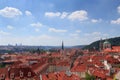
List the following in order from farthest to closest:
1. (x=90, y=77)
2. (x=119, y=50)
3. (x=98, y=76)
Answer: (x=119, y=50) < (x=98, y=76) < (x=90, y=77)

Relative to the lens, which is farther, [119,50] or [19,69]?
[119,50]

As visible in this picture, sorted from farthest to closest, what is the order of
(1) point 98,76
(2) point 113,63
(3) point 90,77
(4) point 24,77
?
1. (2) point 113,63
2. (1) point 98,76
3. (3) point 90,77
4. (4) point 24,77

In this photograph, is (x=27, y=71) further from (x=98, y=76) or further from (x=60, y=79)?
(x=98, y=76)

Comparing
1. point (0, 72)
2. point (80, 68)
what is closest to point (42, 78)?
point (0, 72)

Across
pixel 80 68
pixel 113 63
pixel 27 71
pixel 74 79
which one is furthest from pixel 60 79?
pixel 113 63

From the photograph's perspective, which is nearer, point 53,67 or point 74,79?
point 74,79

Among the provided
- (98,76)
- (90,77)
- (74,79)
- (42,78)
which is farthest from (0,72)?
(98,76)

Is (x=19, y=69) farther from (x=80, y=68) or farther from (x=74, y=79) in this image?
(x=80, y=68)

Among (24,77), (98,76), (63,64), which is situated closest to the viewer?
(24,77)

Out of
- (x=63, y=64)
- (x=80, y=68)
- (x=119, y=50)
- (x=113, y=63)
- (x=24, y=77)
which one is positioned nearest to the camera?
(x=24, y=77)
